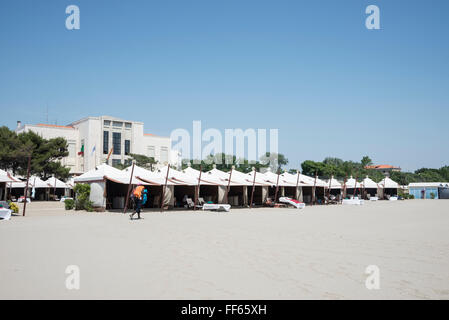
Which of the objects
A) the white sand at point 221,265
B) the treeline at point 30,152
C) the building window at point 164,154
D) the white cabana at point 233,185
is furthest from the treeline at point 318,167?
the white sand at point 221,265

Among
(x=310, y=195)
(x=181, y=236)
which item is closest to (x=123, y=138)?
(x=310, y=195)

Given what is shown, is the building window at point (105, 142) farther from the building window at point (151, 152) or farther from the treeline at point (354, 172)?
the treeline at point (354, 172)

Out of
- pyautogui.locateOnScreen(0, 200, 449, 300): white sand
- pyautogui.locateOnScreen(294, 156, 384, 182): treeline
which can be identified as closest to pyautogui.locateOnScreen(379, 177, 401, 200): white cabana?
pyautogui.locateOnScreen(294, 156, 384, 182): treeline

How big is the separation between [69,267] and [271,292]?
3446mm

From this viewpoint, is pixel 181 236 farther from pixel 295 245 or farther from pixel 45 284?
pixel 45 284

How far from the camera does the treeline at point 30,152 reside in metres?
36.7

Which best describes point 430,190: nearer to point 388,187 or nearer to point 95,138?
point 388,187

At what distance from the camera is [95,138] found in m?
64.5

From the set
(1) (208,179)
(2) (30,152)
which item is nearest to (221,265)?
(1) (208,179)

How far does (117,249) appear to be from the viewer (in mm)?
7988

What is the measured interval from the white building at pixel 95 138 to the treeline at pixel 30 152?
59.8 feet

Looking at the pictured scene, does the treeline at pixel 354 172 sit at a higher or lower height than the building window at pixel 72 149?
lower

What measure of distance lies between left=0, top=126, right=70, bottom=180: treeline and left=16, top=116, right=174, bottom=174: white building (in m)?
18.2

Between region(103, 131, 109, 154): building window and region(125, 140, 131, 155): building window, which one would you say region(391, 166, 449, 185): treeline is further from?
region(103, 131, 109, 154): building window
